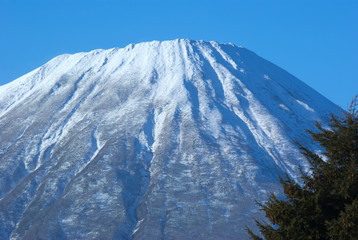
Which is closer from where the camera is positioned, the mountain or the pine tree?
the pine tree

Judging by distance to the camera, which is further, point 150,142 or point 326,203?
point 150,142

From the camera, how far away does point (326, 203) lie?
47.9 ft

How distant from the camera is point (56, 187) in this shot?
398ft

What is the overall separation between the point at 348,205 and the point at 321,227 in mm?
1010

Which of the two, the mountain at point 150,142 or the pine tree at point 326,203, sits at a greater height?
the mountain at point 150,142

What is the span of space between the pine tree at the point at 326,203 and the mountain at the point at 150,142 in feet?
282

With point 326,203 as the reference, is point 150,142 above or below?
above

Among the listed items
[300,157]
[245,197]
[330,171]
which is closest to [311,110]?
[300,157]

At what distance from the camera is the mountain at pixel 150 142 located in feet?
362

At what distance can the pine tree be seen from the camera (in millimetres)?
13812

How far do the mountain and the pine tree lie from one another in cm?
8596

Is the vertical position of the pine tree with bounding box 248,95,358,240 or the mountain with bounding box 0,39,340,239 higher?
the mountain with bounding box 0,39,340,239

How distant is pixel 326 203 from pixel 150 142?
12188 cm

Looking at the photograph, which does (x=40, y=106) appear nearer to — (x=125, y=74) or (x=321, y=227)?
(x=125, y=74)
